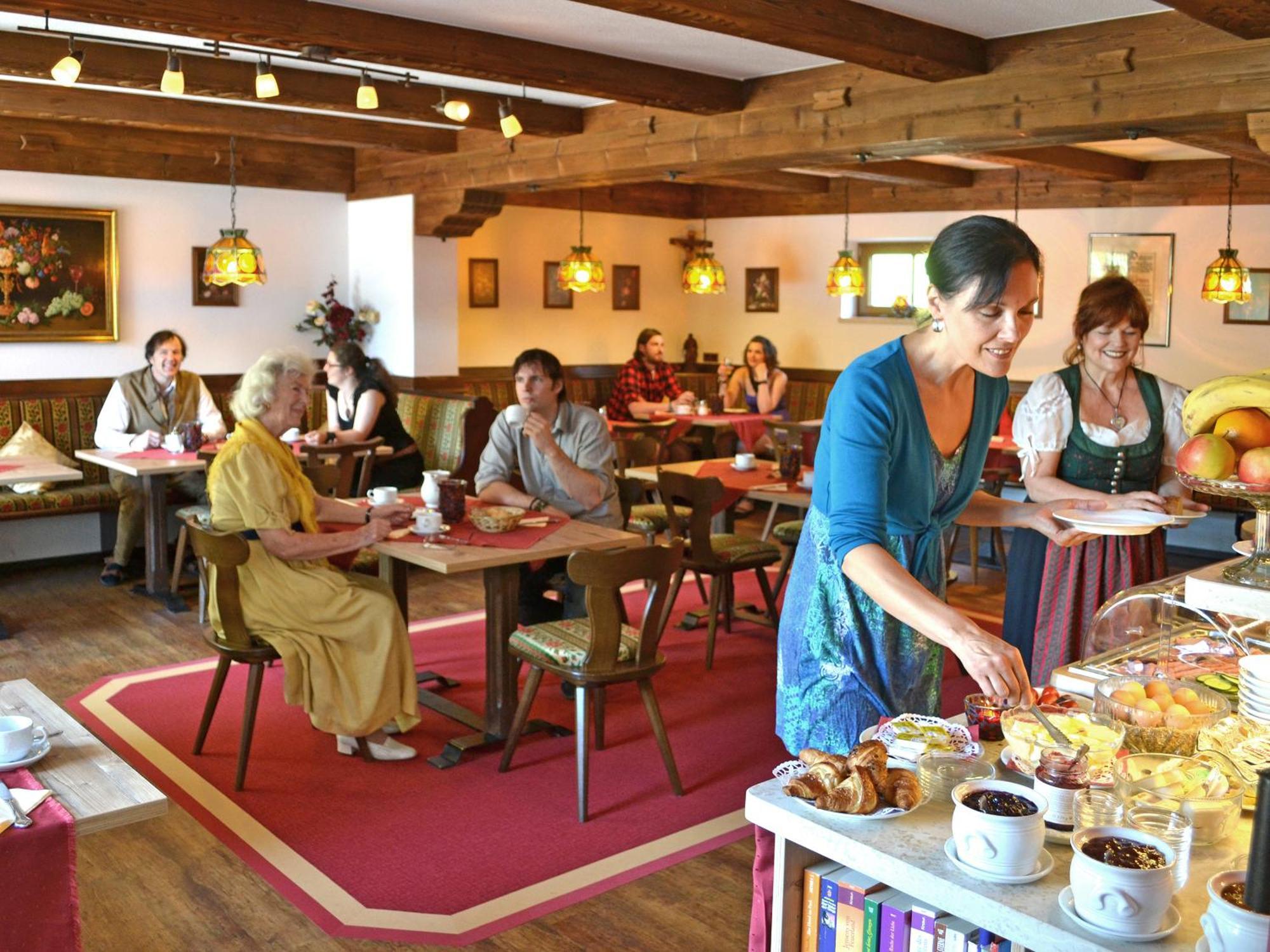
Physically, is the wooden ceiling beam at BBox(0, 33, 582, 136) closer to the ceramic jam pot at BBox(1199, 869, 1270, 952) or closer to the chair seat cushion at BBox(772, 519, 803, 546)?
the chair seat cushion at BBox(772, 519, 803, 546)

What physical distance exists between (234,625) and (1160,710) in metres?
3.24

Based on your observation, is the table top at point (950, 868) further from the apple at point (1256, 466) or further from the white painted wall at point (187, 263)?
the white painted wall at point (187, 263)

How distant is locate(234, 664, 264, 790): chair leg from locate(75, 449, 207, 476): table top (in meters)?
2.58

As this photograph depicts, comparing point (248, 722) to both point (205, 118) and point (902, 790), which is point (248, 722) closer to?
point (902, 790)

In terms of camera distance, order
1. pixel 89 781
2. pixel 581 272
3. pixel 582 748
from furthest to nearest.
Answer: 1. pixel 581 272
2. pixel 582 748
3. pixel 89 781

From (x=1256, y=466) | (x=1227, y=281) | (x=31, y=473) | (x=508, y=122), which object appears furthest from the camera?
→ (x=1227, y=281)

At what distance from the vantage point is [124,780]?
2.43 meters

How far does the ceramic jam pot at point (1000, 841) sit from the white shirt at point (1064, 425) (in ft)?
7.72

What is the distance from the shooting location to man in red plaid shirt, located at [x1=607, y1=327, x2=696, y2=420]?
407 inches

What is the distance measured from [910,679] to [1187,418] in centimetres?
67

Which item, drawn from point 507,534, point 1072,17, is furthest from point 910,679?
point 1072,17

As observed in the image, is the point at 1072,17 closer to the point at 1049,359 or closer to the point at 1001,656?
the point at 1001,656

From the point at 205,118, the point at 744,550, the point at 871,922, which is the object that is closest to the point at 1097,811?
the point at 871,922

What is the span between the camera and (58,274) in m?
8.21
